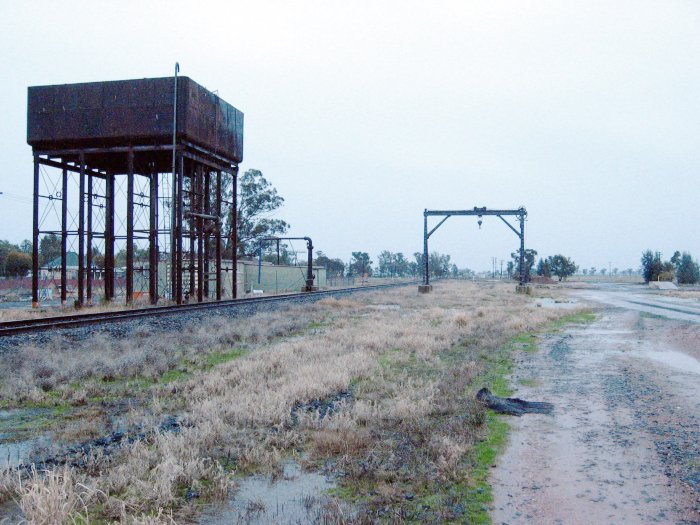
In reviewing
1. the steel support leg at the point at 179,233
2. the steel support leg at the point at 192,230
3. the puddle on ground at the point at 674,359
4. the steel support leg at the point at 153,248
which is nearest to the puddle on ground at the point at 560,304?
the puddle on ground at the point at 674,359

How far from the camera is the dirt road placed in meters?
3.76

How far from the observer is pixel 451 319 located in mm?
16797

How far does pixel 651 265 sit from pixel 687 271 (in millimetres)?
10817

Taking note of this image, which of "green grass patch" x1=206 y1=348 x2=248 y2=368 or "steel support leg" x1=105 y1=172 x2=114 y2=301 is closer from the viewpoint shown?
"green grass patch" x1=206 y1=348 x2=248 y2=368

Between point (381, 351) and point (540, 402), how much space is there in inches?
175

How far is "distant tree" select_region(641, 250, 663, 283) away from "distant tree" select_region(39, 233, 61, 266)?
79.7 meters

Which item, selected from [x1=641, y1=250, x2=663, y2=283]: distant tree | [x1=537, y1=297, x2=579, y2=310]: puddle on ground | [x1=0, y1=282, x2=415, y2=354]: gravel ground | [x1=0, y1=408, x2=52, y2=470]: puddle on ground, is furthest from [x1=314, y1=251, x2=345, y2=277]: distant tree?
[x1=0, y1=408, x2=52, y2=470]: puddle on ground

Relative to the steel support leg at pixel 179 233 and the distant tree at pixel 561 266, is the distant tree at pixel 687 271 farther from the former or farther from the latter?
the steel support leg at pixel 179 233

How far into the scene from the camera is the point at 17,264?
6103cm

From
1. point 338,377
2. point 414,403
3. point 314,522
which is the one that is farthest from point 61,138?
point 314,522

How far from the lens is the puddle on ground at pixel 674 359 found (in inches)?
358

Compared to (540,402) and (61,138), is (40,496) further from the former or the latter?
(61,138)

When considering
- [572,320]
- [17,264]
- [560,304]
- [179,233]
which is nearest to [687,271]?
[560,304]

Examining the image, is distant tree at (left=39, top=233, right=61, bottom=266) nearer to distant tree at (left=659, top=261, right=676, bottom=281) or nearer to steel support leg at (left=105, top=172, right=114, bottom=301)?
Answer: steel support leg at (left=105, top=172, right=114, bottom=301)
